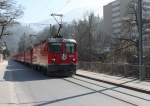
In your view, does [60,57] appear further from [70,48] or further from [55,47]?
[70,48]

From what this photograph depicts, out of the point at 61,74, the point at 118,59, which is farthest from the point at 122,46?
the point at 61,74

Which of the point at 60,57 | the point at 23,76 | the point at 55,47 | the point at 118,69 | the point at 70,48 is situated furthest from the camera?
the point at 23,76

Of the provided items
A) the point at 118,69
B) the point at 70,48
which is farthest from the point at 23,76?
the point at 118,69

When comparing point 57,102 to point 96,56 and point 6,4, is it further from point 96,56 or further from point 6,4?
point 96,56

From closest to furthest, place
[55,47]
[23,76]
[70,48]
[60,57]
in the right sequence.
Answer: [60,57], [55,47], [70,48], [23,76]

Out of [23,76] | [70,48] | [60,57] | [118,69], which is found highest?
[70,48]

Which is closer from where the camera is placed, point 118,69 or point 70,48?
point 118,69

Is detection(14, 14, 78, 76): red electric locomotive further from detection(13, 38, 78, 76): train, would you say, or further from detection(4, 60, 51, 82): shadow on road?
detection(4, 60, 51, 82): shadow on road

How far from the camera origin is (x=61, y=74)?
110 feet

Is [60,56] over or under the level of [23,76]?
over

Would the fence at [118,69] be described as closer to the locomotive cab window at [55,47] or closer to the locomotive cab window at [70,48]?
the locomotive cab window at [70,48]

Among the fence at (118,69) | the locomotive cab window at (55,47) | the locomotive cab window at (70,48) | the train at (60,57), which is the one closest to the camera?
the fence at (118,69)

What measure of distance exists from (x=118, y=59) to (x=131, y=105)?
97.6 feet

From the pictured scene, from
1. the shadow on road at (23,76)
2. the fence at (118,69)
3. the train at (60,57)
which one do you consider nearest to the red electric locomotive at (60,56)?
the train at (60,57)
